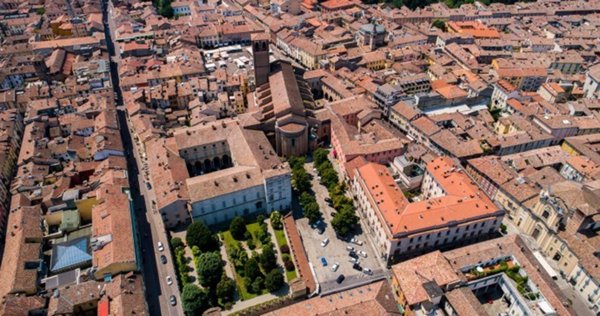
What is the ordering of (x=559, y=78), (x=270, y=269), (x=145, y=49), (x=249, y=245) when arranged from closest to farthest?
(x=270, y=269), (x=249, y=245), (x=559, y=78), (x=145, y=49)

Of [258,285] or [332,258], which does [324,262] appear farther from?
[258,285]

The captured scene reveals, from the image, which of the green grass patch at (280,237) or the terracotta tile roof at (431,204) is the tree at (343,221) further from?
the green grass patch at (280,237)

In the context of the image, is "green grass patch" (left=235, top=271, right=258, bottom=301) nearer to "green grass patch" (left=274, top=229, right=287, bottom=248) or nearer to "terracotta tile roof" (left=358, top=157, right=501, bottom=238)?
"green grass patch" (left=274, top=229, right=287, bottom=248)

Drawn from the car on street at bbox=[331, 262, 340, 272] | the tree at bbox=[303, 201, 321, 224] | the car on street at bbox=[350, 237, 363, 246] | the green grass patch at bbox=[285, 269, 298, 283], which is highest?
the tree at bbox=[303, 201, 321, 224]

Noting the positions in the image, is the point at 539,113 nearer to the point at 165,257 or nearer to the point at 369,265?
the point at 369,265

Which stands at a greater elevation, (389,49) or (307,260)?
(389,49)

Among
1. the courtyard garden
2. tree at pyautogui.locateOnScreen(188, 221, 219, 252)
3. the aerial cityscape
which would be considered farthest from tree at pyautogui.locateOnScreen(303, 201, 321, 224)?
tree at pyautogui.locateOnScreen(188, 221, 219, 252)

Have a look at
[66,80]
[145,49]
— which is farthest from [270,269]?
[145,49]
